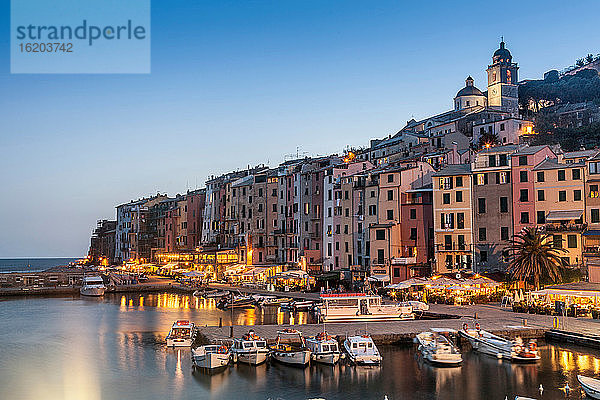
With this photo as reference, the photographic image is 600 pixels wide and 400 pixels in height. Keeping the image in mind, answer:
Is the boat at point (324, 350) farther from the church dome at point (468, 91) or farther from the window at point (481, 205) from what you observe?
the church dome at point (468, 91)

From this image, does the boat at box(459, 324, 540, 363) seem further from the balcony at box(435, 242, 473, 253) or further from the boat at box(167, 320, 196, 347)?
the balcony at box(435, 242, 473, 253)

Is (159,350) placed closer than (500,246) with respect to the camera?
Yes

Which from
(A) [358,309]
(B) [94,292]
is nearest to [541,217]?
(A) [358,309]

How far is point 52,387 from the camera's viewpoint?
35.4 meters

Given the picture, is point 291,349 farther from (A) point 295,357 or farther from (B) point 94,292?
(B) point 94,292

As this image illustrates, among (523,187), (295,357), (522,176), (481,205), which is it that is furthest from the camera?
(481,205)

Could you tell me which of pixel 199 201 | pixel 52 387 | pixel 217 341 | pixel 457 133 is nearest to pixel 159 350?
pixel 217 341

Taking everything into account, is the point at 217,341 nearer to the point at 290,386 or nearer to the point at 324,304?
the point at 290,386

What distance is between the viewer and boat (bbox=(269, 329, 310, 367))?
122 feet

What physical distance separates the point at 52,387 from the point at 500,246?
45.0 meters

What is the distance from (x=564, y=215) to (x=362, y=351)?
105 feet

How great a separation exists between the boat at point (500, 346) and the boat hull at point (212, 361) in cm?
1643

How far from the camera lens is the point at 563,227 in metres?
59.1

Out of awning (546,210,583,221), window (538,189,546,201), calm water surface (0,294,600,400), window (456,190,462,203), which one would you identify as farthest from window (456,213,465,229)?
calm water surface (0,294,600,400)
